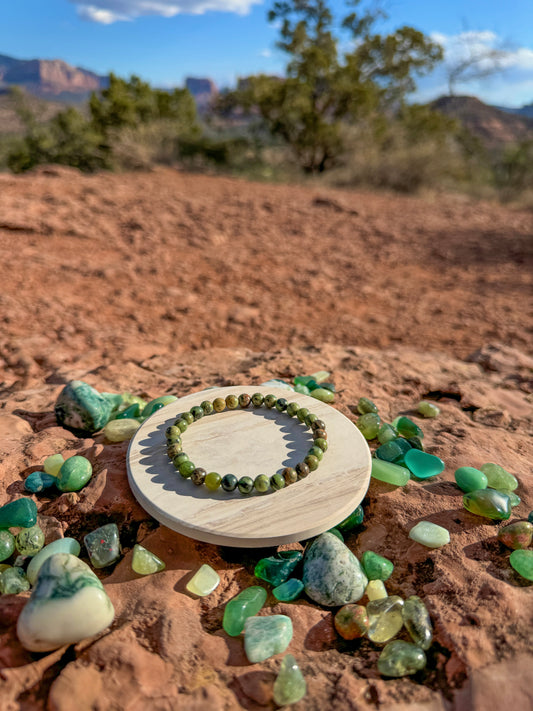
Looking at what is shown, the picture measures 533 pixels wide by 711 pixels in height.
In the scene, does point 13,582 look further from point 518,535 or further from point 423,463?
point 518,535

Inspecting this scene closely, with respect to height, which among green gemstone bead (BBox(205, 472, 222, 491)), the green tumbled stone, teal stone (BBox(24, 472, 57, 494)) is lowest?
the green tumbled stone

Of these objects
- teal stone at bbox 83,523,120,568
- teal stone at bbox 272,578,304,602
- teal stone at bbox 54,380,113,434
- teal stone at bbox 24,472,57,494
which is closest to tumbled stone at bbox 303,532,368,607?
teal stone at bbox 272,578,304,602

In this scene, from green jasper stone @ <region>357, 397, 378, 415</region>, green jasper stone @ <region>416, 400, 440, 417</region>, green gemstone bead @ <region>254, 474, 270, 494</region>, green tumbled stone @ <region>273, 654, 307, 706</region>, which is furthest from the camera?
green jasper stone @ <region>416, 400, 440, 417</region>

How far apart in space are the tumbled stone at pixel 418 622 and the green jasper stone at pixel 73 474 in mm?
1206

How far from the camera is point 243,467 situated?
1.74 m

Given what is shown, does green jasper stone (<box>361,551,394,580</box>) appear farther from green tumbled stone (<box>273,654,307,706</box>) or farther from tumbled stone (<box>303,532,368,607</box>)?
green tumbled stone (<box>273,654,307,706</box>)

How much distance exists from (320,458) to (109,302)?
8.88 ft

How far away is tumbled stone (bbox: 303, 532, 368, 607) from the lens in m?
1.42

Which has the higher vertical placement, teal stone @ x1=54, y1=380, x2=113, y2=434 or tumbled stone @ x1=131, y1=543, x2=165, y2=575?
teal stone @ x1=54, y1=380, x2=113, y2=434

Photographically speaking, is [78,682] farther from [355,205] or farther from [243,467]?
[355,205]

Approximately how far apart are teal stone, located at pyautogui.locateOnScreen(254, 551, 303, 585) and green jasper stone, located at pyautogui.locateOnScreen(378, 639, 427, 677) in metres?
0.35

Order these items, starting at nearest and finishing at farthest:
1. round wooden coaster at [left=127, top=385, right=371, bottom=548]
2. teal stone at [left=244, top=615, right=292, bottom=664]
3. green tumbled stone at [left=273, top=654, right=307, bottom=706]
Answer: green tumbled stone at [left=273, top=654, right=307, bottom=706], teal stone at [left=244, top=615, right=292, bottom=664], round wooden coaster at [left=127, top=385, right=371, bottom=548]

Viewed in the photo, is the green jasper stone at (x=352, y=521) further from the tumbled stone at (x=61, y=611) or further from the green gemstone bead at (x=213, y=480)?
the tumbled stone at (x=61, y=611)

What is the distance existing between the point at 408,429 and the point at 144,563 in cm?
124
